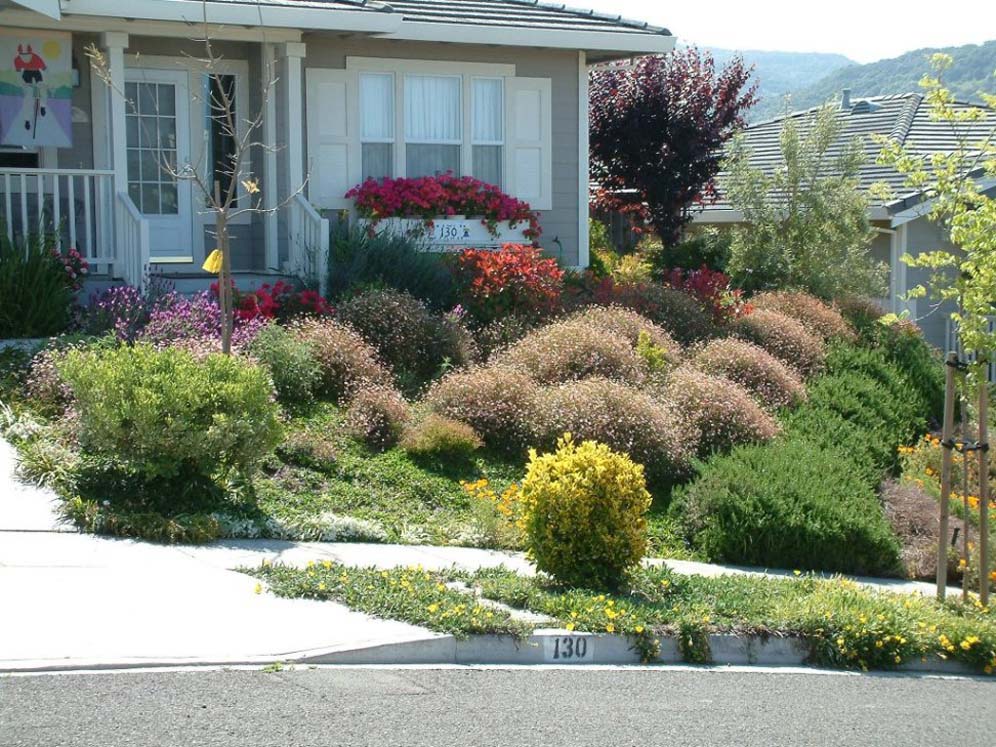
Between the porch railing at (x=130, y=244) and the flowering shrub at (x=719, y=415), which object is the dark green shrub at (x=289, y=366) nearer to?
the porch railing at (x=130, y=244)

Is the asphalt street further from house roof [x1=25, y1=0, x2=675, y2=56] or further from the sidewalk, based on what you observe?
house roof [x1=25, y1=0, x2=675, y2=56]

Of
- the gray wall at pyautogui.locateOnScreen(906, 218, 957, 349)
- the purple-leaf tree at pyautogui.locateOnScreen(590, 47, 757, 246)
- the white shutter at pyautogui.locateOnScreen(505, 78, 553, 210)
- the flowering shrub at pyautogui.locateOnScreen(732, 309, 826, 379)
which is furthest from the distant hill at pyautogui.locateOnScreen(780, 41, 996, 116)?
the flowering shrub at pyautogui.locateOnScreen(732, 309, 826, 379)

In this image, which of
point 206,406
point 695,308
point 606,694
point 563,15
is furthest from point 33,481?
point 563,15

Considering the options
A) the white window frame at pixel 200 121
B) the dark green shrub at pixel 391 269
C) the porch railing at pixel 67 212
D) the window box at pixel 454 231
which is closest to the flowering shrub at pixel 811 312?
the window box at pixel 454 231

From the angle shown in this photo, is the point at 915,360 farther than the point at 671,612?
Yes

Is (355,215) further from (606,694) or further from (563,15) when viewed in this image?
(606,694)

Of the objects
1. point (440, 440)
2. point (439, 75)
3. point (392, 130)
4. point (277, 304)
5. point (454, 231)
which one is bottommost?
point (440, 440)

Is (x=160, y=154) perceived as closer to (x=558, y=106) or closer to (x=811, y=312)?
(x=558, y=106)

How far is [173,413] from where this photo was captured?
969 centimetres

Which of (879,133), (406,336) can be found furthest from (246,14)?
(879,133)

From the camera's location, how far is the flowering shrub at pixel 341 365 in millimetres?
12961

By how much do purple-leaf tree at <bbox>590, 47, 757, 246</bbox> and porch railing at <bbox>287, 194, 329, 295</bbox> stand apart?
24.0 feet

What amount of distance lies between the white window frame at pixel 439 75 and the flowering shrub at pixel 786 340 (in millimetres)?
4294

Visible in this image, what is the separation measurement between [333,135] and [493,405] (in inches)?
243
